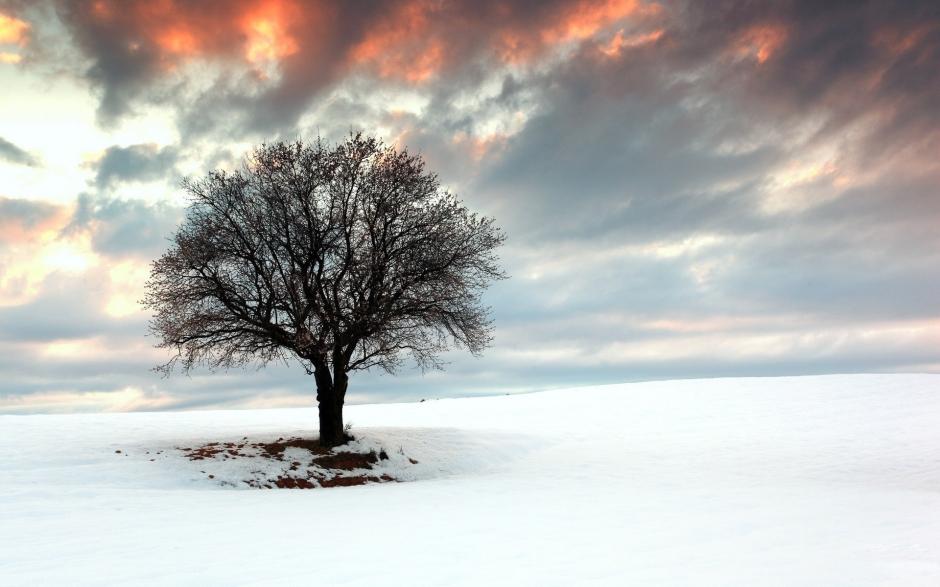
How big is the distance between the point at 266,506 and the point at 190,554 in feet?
19.1

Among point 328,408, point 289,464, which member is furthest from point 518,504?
point 328,408

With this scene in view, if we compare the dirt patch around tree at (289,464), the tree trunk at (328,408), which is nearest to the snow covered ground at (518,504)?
the dirt patch around tree at (289,464)

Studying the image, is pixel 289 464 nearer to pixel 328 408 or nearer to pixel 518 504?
pixel 328 408

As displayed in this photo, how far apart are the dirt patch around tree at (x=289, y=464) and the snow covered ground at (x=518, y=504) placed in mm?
704

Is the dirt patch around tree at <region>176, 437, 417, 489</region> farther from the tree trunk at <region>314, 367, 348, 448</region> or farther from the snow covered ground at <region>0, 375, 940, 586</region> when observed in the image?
the snow covered ground at <region>0, 375, 940, 586</region>

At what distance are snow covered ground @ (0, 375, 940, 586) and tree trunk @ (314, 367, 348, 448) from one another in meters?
1.35

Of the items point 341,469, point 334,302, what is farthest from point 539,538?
point 334,302

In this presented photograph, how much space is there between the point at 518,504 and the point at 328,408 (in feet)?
38.6

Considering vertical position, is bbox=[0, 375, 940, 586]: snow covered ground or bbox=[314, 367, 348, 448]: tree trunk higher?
bbox=[314, 367, 348, 448]: tree trunk

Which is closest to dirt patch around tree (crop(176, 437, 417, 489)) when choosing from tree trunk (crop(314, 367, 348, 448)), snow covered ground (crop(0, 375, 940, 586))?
tree trunk (crop(314, 367, 348, 448))

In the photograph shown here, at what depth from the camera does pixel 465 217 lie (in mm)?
26219

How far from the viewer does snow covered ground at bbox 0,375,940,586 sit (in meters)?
9.41

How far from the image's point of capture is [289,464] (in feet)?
76.4

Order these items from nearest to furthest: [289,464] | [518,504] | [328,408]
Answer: [518,504]
[289,464]
[328,408]
